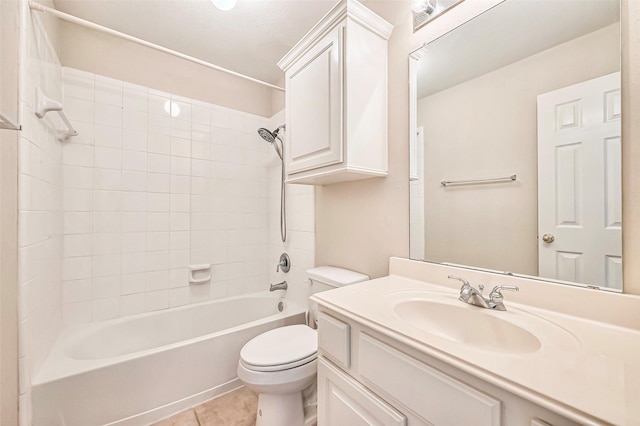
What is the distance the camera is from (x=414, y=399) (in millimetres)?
636

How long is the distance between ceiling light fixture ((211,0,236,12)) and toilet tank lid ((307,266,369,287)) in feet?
5.52

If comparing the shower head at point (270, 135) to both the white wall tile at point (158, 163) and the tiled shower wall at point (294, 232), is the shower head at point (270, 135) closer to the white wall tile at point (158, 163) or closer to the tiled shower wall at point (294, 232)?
the tiled shower wall at point (294, 232)

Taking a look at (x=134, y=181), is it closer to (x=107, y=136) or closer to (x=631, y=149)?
(x=107, y=136)

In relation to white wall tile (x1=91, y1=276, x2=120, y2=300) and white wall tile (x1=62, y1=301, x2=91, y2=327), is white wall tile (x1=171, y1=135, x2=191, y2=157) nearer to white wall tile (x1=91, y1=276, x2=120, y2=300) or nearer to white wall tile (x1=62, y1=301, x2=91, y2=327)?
white wall tile (x1=91, y1=276, x2=120, y2=300)

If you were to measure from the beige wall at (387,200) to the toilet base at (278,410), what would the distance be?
0.78 metres

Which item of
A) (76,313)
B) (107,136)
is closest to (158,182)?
(107,136)

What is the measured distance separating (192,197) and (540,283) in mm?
2263

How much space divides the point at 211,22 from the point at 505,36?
5.70 feet

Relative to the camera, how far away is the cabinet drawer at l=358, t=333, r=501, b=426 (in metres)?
0.52

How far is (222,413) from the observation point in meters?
1.46

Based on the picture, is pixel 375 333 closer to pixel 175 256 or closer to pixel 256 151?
pixel 175 256

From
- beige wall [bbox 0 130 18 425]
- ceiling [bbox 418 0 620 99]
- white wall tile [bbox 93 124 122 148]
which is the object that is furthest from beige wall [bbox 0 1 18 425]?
ceiling [bbox 418 0 620 99]

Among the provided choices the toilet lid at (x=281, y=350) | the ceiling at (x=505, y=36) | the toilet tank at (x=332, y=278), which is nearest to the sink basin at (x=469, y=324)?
the toilet tank at (x=332, y=278)

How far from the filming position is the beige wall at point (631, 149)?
0.71 meters
